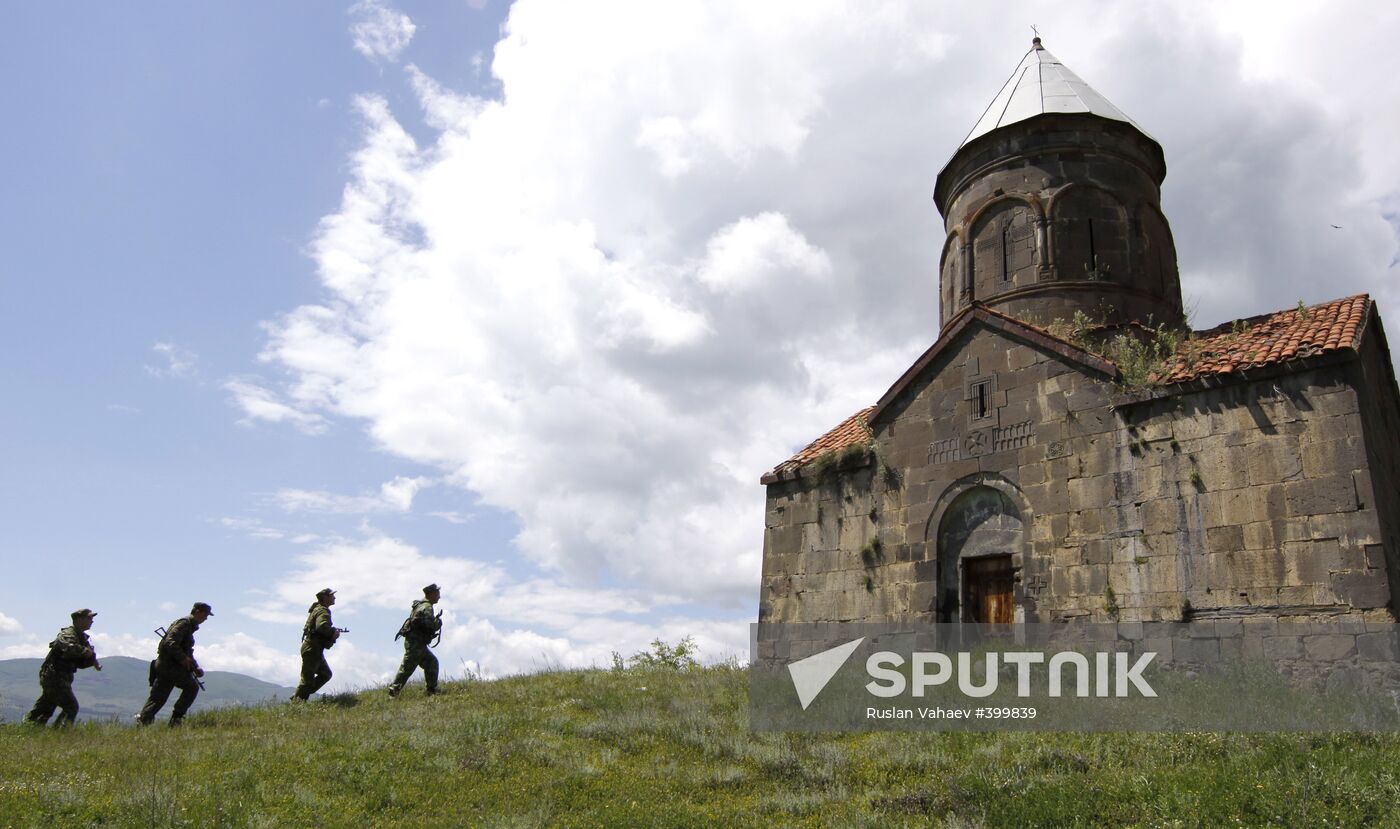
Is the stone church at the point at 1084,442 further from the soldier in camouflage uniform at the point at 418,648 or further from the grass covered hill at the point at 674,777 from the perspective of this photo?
the soldier in camouflage uniform at the point at 418,648

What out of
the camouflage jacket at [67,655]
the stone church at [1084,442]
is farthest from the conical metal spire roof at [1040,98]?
the camouflage jacket at [67,655]

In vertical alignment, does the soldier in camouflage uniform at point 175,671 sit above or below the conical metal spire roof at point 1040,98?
below

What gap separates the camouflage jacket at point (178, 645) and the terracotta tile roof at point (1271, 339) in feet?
37.3

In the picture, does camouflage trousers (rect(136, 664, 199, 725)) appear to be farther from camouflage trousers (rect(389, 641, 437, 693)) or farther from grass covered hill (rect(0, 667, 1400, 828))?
camouflage trousers (rect(389, 641, 437, 693))

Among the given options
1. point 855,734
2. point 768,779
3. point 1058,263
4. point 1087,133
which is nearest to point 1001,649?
point 855,734

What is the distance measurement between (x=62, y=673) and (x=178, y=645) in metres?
1.28

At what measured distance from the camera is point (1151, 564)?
30.3 feet

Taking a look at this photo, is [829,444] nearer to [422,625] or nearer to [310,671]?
[422,625]

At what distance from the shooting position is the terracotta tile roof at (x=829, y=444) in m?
12.8

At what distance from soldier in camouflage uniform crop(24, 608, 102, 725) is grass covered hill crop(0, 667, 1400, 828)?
27.6 inches

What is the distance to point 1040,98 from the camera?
1416 centimetres

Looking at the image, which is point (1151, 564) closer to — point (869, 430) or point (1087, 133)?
point (869, 430)

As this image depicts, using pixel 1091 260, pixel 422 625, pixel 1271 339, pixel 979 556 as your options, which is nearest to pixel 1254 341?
pixel 1271 339

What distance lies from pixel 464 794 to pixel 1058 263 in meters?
10.8
